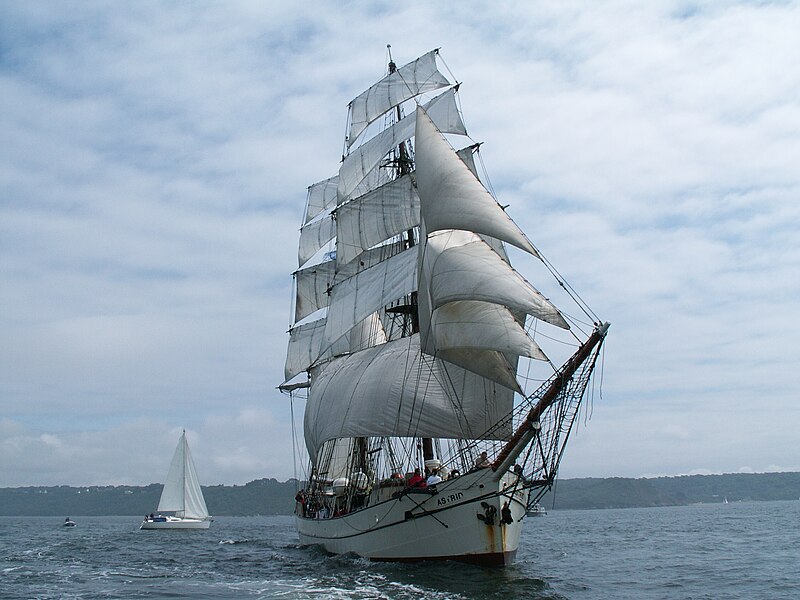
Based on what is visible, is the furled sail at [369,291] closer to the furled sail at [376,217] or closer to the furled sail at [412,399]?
the furled sail at [376,217]

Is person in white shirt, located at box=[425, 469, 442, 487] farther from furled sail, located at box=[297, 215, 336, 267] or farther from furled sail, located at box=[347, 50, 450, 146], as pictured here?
furled sail, located at box=[297, 215, 336, 267]

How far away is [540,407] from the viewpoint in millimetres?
29531

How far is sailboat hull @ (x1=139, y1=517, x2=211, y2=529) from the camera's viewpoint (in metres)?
80.9

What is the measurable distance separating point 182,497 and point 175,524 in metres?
3.77

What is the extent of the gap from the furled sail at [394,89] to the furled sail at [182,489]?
46.0 m

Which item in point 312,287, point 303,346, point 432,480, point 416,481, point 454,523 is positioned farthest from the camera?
point 303,346

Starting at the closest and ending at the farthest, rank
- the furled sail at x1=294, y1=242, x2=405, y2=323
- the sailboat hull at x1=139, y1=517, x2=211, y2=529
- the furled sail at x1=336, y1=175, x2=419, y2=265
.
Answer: the furled sail at x1=336, y1=175, x2=419, y2=265 < the furled sail at x1=294, y1=242, x2=405, y2=323 < the sailboat hull at x1=139, y1=517, x2=211, y2=529

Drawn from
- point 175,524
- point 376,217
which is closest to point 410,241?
point 376,217

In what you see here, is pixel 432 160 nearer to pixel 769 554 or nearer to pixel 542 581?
pixel 542 581

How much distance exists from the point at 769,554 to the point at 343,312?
23737mm

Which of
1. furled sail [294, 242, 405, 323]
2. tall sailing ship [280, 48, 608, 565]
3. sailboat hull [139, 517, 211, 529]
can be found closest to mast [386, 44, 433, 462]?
tall sailing ship [280, 48, 608, 565]

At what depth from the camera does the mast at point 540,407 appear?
28359mm

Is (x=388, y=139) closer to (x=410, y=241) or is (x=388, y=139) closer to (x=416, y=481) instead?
(x=410, y=241)

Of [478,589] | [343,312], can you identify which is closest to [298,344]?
[343,312]
